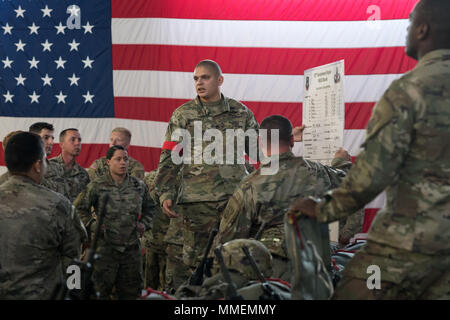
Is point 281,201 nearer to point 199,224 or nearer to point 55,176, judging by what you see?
point 199,224

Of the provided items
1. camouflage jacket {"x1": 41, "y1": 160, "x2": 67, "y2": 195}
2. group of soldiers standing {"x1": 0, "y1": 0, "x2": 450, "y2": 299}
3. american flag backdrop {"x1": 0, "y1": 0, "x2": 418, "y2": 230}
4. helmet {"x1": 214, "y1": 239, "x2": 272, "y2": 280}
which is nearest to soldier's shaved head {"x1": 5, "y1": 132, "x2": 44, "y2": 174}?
group of soldiers standing {"x1": 0, "y1": 0, "x2": 450, "y2": 299}

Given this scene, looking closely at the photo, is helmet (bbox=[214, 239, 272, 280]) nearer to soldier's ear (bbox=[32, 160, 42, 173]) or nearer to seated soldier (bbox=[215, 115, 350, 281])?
seated soldier (bbox=[215, 115, 350, 281])

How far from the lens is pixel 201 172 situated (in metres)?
4.32

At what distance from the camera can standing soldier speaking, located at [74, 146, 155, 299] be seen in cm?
511

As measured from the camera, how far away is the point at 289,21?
23.7 feet

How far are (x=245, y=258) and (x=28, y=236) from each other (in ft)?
3.56

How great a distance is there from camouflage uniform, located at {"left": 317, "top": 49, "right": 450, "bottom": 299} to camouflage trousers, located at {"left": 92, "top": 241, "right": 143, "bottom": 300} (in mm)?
3448

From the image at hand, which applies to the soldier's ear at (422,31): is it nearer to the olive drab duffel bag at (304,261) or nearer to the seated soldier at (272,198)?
the olive drab duffel bag at (304,261)

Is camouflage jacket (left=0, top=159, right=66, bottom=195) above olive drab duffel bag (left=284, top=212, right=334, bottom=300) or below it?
above

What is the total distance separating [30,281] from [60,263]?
22 centimetres

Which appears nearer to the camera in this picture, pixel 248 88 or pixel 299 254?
pixel 299 254
